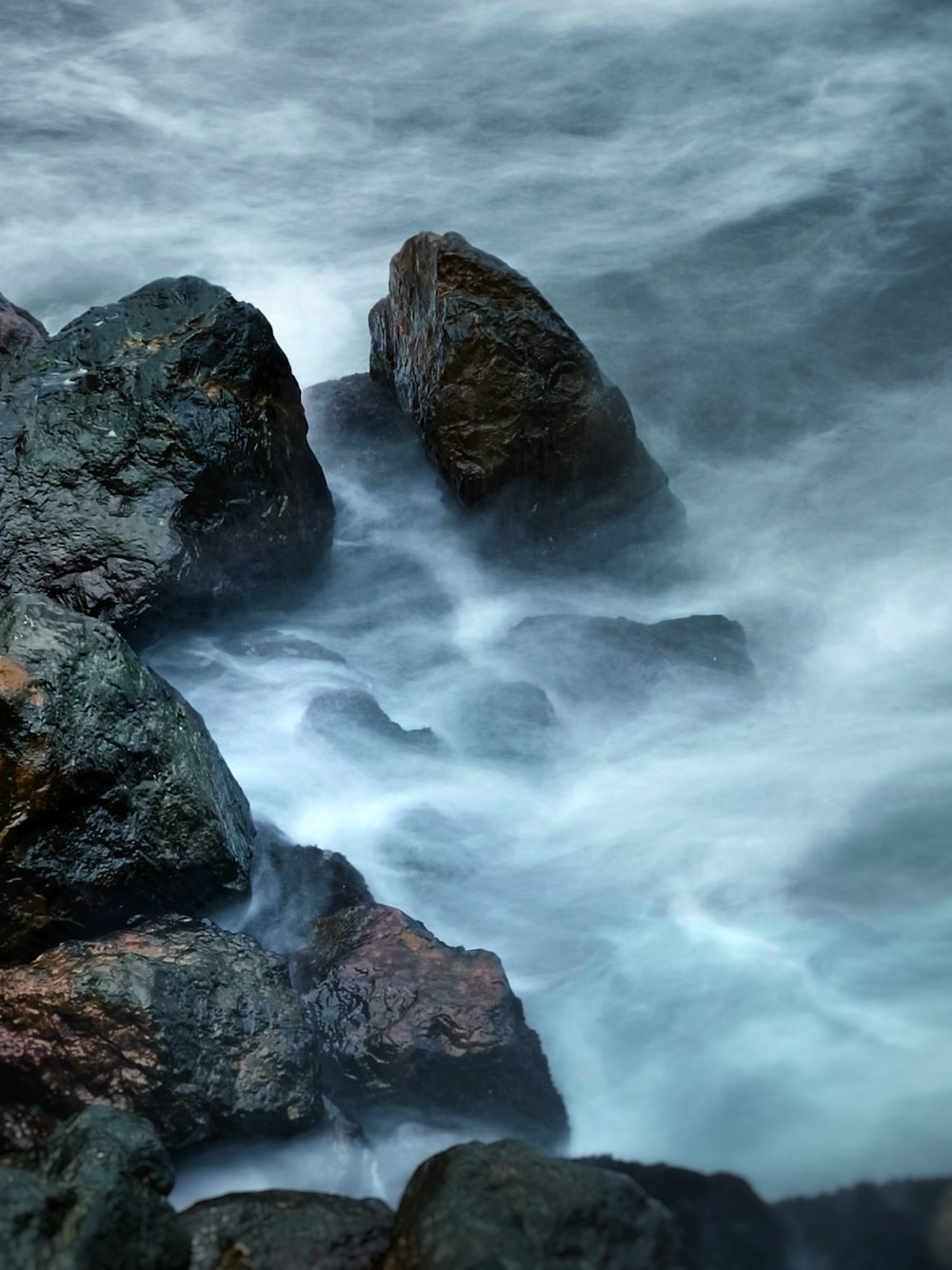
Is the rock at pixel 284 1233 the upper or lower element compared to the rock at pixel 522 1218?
lower

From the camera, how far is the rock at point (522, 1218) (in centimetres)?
358

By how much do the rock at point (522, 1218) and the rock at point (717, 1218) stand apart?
26 centimetres

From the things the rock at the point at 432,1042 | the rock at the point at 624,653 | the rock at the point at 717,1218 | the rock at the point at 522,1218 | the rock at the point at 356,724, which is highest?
the rock at the point at 624,653

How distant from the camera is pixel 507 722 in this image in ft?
22.1

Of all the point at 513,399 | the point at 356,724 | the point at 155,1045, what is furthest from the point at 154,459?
the point at 155,1045

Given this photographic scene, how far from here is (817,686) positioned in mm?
6961

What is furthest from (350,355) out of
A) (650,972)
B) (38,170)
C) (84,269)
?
(650,972)

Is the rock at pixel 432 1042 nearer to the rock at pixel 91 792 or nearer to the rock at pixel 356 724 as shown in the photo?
the rock at pixel 91 792

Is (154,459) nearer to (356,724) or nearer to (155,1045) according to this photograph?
(356,724)

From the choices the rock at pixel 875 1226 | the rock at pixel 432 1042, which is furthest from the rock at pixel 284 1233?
the rock at pixel 875 1226

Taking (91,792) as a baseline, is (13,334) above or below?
above

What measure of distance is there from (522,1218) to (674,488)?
5445 millimetres

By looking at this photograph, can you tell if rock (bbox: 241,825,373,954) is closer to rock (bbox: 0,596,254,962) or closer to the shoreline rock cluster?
the shoreline rock cluster

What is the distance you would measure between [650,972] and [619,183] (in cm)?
801
